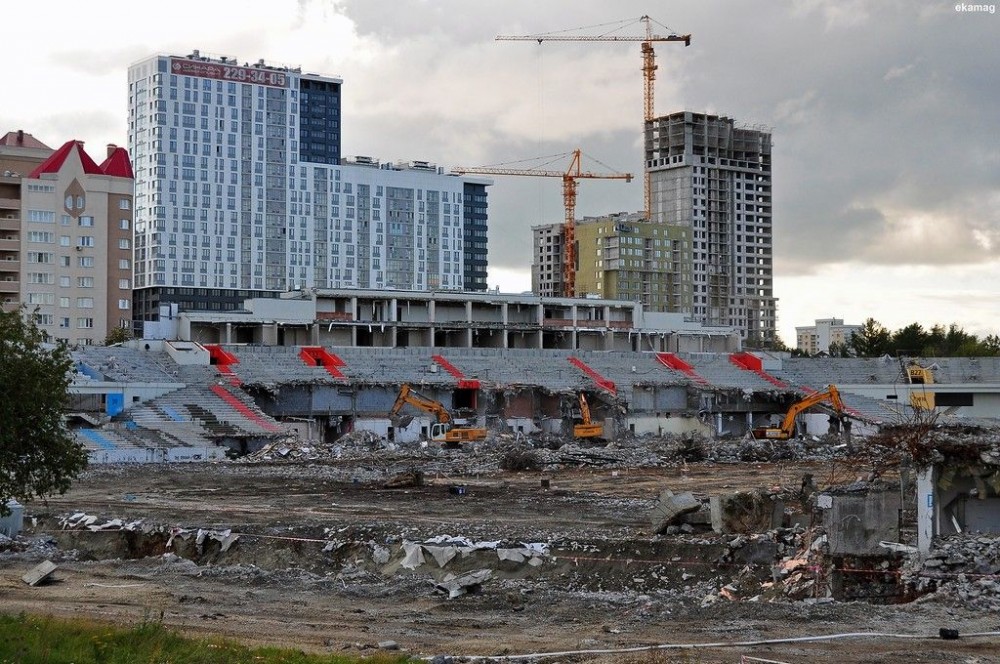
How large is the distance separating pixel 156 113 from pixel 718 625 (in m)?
163

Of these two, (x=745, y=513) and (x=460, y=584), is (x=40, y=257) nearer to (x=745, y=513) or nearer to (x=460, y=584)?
(x=745, y=513)

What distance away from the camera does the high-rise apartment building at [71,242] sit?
106 m

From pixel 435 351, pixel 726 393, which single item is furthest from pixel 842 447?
pixel 435 351

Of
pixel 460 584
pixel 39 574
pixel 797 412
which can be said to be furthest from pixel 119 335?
pixel 460 584

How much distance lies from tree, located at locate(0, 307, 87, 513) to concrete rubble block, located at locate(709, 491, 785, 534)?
13.8 meters

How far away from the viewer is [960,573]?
22344 millimetres

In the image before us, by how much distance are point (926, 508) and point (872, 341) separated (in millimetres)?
114517

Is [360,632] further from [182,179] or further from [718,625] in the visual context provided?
[182,179]

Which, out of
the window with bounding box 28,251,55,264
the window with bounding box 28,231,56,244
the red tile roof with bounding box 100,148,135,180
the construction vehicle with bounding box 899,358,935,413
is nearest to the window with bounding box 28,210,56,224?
the window with bounding box 28,231,56,244

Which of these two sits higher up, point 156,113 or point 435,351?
point 156,113

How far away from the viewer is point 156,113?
172375mm

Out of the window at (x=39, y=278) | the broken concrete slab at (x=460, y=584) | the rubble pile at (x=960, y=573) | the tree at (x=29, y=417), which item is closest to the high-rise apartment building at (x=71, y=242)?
the window at (x=39, y=278)

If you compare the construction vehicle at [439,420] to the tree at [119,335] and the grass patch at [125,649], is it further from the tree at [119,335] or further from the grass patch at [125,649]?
the grass patch at [125,649]

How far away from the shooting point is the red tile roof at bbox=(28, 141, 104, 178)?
107 metres
